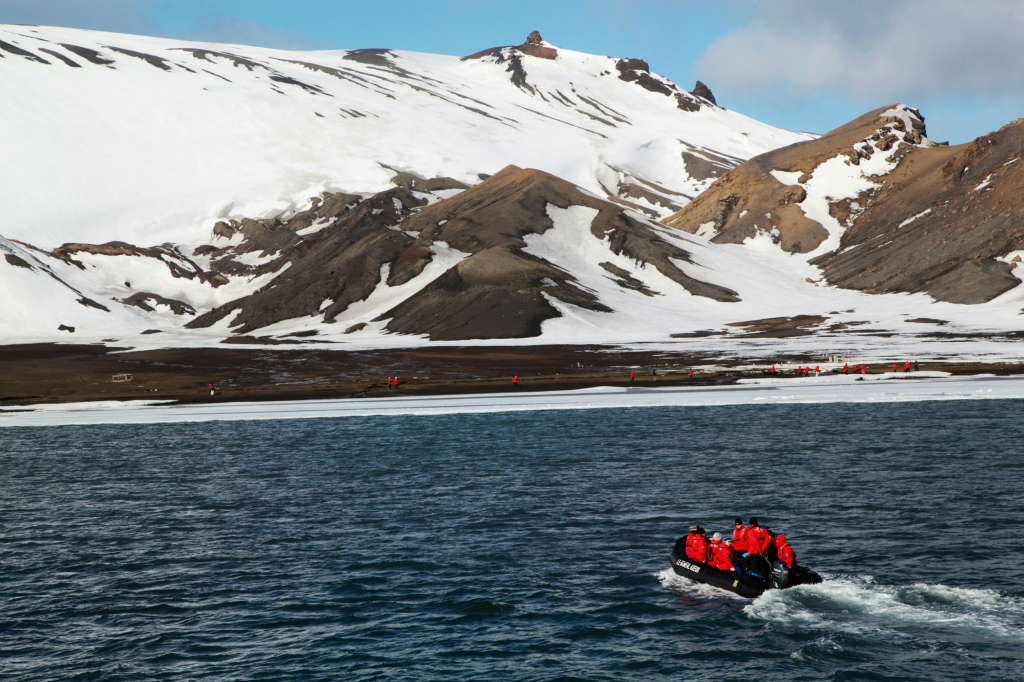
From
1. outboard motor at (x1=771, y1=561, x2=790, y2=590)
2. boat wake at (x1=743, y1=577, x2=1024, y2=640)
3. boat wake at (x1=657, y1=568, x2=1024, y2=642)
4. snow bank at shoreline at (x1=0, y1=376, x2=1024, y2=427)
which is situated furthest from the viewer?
snow bank at shoreline at (x1=0, y1=376, x2=1024, y2=427)

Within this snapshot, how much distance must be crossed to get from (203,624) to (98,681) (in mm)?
4199

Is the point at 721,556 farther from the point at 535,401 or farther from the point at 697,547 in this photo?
the point at 535,401

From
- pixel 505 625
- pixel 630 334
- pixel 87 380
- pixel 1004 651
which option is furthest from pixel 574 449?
pixel 630 334

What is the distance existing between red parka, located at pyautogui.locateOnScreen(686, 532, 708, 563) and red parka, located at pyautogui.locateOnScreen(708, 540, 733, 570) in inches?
9.3

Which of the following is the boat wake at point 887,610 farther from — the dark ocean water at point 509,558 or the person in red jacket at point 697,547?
the person in red jacket at point 697,547

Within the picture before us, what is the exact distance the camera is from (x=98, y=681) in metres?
23.6

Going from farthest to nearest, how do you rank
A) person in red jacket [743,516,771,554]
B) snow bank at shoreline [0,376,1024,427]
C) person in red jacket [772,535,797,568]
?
snow bank at shoreline [0,376,1024,427], person in red jacket [743,516,771,554], person in red jacket [772,535,797,568]

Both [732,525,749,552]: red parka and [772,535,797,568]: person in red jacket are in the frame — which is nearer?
[772,535,797,568]: person in red jacket

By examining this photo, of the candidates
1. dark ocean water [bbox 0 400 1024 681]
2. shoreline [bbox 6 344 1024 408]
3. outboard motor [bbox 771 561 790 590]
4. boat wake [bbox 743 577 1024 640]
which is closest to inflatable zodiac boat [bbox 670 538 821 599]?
outboard motor [bbox 771 561 790 590]

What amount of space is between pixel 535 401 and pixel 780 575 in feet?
172

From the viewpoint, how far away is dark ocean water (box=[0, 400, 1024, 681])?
24562 millimetres

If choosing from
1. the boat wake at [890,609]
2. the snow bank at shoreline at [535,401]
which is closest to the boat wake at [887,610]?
the boat wake at [890,609]

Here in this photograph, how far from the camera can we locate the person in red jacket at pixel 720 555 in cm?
2994

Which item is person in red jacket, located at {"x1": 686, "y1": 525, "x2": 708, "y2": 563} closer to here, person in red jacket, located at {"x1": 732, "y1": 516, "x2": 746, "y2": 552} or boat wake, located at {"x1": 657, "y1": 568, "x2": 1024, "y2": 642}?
person in red jacket, located at {"x1": 732, "y1": 516, "x2": 746, "y2": 552}
